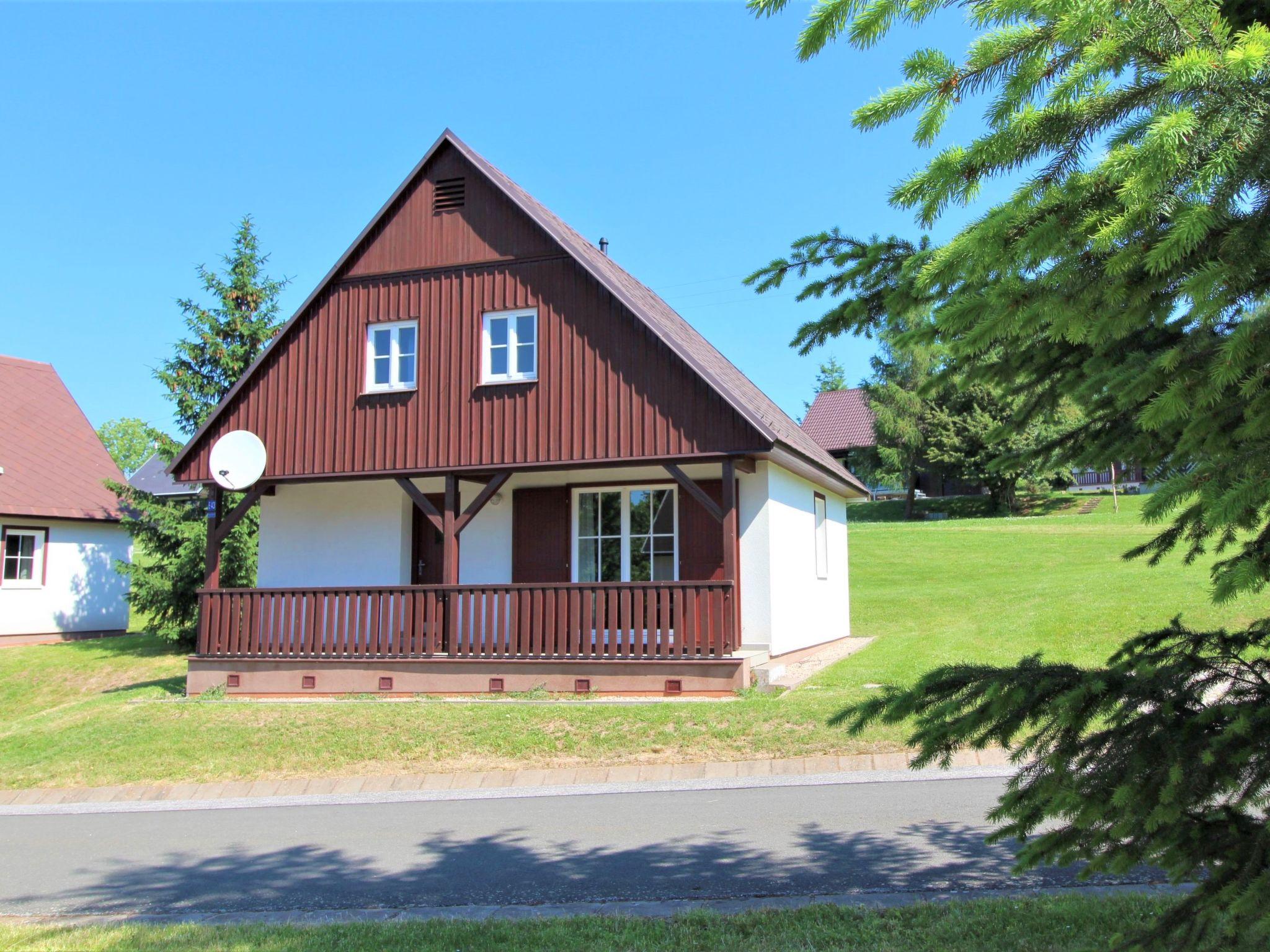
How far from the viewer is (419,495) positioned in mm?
14969

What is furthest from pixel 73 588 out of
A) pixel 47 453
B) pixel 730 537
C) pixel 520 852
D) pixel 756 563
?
pixel 520 852

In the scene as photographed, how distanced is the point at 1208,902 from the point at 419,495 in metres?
12.8

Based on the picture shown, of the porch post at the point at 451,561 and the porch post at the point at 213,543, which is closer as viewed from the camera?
the porch post at the point at 451,561

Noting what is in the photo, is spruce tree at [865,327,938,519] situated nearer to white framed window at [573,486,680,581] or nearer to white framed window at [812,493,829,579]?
white framed window at [812,493,829,579]

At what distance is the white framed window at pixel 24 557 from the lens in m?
23.7

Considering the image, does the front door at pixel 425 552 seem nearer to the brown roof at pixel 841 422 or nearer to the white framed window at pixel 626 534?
the white framed window at pixel 626 534

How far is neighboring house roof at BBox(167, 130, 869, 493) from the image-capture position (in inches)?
551

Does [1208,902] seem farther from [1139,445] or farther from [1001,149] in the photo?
[1001,149]

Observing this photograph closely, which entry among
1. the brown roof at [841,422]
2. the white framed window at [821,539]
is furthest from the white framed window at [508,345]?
the brown roof at [841,422]

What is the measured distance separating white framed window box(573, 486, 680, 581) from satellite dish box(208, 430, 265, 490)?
16.1ft

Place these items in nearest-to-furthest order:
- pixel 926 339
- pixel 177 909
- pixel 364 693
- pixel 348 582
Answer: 1. pixel 926 339
2. pixel 177 909
3. pixel 364 693
4. pixel 348 582

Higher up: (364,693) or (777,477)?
(777,477)

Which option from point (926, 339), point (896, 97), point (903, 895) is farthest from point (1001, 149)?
point (903, 895)

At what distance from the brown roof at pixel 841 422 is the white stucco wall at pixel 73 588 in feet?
122
